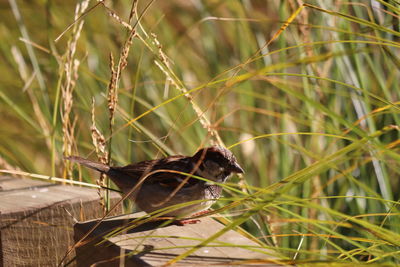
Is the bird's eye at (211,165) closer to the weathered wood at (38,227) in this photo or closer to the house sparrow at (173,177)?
the house sparrow at (173,177)

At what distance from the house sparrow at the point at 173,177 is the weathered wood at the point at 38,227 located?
153 mm

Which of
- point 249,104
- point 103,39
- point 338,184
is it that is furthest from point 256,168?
point 103,39

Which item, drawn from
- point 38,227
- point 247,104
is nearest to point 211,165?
point 38,227

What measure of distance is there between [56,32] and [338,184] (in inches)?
Result: 78.5

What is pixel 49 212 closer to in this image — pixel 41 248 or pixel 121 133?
pixel 41 248

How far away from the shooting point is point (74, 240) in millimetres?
1870

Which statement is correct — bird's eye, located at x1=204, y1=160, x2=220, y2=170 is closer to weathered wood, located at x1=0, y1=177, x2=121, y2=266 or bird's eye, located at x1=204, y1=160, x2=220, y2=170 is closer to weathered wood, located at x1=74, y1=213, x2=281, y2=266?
weathered wood, located at x1=74, y1=213, x2=281, y2=266

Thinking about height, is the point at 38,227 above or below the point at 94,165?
below

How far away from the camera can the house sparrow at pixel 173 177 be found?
1946 mm

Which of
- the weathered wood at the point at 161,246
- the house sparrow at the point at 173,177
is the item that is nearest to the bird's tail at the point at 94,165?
the house sparrow at the point at 173,177

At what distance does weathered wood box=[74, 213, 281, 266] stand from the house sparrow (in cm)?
9

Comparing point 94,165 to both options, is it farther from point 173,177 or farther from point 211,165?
point 211,165

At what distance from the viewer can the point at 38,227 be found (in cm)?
197

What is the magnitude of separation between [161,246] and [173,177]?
0.40 m
